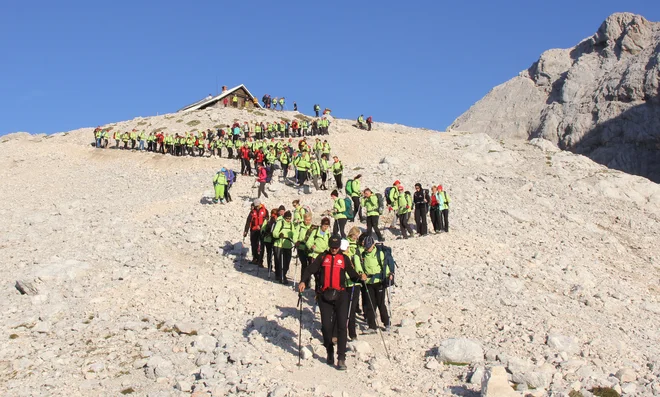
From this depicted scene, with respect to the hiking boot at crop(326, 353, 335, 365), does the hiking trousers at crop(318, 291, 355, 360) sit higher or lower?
higher

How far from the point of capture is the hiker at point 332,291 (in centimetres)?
1084

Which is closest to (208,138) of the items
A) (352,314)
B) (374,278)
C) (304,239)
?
(304,239)

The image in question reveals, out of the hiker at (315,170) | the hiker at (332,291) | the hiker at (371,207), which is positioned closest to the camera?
the hiker at (332,291)

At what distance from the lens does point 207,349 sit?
1141cm

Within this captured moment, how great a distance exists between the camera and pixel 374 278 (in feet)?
40.8

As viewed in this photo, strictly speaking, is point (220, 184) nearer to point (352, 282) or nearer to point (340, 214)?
point (340, 214)

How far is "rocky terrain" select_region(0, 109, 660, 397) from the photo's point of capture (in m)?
10.4

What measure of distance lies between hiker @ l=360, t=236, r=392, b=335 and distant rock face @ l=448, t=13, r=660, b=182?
173 ft

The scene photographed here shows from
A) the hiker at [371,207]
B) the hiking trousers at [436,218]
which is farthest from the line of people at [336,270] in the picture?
the hiking trousers at [436,218]

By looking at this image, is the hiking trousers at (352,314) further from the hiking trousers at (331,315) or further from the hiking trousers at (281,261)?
the hiking trousers at (281,261)

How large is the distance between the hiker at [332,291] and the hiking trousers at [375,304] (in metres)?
1.60

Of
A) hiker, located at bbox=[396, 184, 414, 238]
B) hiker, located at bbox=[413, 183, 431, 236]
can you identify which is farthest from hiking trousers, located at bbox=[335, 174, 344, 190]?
hiker, located at bbox=[413, 183, 431, 236]

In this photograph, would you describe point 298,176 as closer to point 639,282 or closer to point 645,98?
point 639,282

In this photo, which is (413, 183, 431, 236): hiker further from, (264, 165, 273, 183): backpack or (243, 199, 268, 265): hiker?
(264, 165, 273, 183): backpack
